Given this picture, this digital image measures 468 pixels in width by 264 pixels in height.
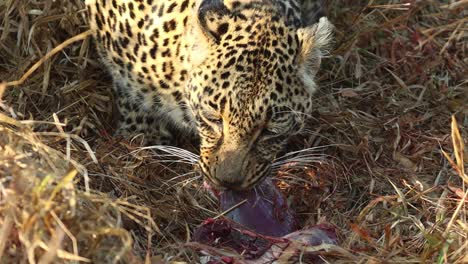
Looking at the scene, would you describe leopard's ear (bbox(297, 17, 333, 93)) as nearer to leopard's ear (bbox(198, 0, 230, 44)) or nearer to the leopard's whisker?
leopard's ear (bbox(198, 0, 230, 44))

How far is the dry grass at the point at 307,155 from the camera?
3.48 m

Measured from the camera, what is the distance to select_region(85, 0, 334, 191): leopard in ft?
13.7

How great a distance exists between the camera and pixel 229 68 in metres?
4.21

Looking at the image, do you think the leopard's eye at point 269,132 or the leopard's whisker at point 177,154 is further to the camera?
the leopard's whisker at point 177,154

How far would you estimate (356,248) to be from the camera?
13.4 feet

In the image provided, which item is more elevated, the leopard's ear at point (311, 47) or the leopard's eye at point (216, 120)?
the leopard's ear at point (311, 47)

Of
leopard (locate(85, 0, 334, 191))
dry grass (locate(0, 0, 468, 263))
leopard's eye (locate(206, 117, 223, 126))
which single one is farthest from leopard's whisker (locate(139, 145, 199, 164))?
leopard's eye (locate(206, 117, 223, 126))

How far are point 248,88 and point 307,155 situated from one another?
98 centimetres

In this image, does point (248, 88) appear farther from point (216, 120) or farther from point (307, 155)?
point (307, 155)

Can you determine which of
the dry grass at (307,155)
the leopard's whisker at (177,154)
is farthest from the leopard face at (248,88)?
the dry grass at (307,155)

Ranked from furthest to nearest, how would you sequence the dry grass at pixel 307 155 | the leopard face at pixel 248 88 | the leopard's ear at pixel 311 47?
the leopard's ear at pixel 311 47
the leopard face at pixel 248 88
the dry grass at pixel 307 155

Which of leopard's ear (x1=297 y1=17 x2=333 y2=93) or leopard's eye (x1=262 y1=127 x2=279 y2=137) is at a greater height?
leopard's ear (x1=297 y1=17 x2=333 y2=93)

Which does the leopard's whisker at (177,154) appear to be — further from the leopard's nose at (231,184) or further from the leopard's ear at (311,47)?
the leopard's ear at (311,47)

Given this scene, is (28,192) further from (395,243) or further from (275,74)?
(395,243)
